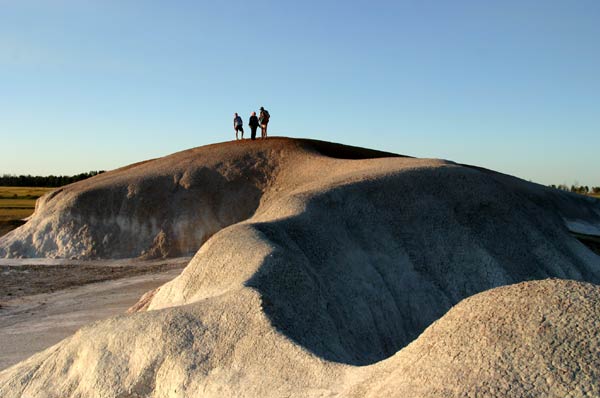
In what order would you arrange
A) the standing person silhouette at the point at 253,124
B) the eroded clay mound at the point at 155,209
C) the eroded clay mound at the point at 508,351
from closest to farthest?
the eroded clay mound at the point at 508,351, the eroded clay mound at the point at 155,209, the standing person silhouette at the point at 253,124

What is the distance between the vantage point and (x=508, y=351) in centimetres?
671

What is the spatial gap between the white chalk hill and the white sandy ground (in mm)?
2173

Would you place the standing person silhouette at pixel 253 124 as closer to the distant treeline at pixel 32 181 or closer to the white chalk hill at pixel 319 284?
the white chalk hill at pixel 319 284

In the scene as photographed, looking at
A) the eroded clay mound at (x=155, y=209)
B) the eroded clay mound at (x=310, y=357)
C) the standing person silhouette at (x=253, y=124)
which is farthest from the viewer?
the standing person silhouette at (x=253, y=124)

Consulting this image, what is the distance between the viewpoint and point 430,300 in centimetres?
1683

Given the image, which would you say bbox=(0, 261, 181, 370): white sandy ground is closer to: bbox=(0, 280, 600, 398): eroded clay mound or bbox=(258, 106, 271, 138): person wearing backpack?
bbox=(0, 280, 600, 398): eroded clay mound

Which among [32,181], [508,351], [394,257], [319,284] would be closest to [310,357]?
[508,351]

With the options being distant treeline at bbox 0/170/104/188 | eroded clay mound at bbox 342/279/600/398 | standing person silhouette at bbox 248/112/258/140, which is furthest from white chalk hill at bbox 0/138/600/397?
distant treeline at bbox 0/170/104/188

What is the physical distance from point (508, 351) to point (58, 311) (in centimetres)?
1483

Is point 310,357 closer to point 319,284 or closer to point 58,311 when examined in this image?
point 319,284

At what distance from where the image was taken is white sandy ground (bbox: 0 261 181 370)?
15055 millimetres

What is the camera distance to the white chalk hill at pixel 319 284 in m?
6.97

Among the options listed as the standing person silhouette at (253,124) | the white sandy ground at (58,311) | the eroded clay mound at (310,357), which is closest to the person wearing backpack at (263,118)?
the standing person silhouette at (253,124)

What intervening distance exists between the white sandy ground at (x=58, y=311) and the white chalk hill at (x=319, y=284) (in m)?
2.17
